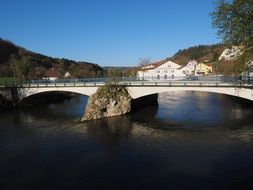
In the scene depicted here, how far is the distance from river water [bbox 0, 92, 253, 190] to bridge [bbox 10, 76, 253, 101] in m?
4.62

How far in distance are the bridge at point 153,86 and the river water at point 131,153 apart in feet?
15.2

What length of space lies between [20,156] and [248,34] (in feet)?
81.7

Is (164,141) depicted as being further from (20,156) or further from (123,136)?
(20,156)

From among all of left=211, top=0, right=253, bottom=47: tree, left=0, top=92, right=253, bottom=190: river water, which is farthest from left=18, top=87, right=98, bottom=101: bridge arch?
left=211, top=0, right=253, bottom=47: tree

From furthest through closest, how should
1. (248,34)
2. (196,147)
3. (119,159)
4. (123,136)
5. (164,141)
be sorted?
(123,136) → (164,141) → (196,147) → (119,159) → (248,34)

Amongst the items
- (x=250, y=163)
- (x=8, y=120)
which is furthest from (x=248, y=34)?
(x=8, y=120)

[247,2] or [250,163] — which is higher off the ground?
[247,2]

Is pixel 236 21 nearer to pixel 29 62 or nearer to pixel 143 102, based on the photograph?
pixel 143 102

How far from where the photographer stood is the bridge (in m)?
44.4

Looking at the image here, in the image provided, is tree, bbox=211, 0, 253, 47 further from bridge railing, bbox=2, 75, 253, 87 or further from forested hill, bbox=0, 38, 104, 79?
forested hill, bbox=0, 38, 104, 79

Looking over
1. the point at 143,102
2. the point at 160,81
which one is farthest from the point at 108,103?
the point at 143,102

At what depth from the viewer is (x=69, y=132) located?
4106 cm

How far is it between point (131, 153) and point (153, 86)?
22405 millimetres

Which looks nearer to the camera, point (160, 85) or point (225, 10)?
point (225, 10)
